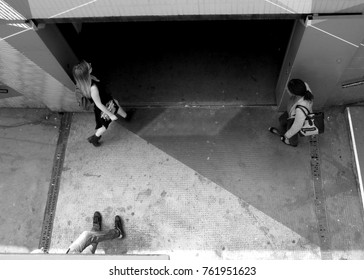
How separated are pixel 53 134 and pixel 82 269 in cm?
371

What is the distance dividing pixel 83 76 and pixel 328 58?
276cm

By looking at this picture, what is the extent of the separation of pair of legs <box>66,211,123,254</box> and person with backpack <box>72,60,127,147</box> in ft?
3.72

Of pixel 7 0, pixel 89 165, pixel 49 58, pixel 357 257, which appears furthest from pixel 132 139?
pixel 357 257

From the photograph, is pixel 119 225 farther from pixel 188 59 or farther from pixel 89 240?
pixel 188 59

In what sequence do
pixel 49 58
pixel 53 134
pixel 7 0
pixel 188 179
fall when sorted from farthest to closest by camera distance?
1. pixel 53 134
2. pixel 188 179
3. pixel 49 58
4. pixel 7 0

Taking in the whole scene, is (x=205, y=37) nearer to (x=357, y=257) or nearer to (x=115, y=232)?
(x=115, y=232)

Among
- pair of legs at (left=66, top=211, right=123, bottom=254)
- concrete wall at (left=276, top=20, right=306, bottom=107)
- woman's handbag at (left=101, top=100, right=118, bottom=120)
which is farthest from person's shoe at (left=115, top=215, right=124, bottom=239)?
concrete wall at (left=276, top=20, right=306, bottom=107)

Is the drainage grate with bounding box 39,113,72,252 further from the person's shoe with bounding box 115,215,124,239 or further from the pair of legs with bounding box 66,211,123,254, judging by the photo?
the person's shoe with bounding box 115,215,124,239

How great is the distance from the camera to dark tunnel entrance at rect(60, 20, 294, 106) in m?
5.50

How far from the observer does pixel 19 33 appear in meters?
3.75

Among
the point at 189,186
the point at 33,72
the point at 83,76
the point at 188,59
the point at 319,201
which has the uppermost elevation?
the point at 188,59

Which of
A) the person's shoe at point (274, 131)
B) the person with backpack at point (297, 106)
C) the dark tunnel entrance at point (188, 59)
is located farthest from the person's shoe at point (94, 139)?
the person with backpack at point (297, 106)

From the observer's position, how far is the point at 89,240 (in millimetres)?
4320

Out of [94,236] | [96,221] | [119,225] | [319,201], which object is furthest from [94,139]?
[319,201]
